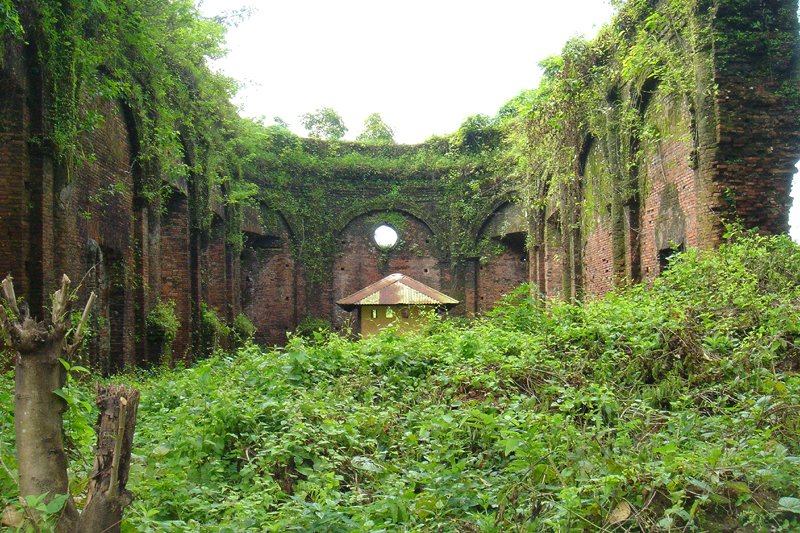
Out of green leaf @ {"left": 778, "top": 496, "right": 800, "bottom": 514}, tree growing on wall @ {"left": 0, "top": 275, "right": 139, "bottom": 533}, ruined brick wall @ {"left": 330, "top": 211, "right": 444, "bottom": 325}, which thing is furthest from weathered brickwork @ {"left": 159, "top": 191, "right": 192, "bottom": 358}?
green leaf @ {"left": 778, "top": 496, "right": 800, "bottom": 514}

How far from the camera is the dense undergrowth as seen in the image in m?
3.96

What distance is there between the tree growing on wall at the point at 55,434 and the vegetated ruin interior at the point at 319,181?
17.8 feet

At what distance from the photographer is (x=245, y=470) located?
480 centimetres

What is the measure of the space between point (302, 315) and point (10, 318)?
19.9 meters

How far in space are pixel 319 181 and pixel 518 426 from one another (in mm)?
19028

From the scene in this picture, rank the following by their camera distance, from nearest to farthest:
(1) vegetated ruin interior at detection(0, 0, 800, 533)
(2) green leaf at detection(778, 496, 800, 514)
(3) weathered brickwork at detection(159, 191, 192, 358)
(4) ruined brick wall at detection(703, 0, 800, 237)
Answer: (2) green leaf at detection(778, 496, 800, 514), (1) vegetated ruin interior at detection(0, 0, 800, 533), (4) ruined brick wall at detection(703, 0, 800, 237), (3) weathered brickwork at detection(159, 191, 192, 358)

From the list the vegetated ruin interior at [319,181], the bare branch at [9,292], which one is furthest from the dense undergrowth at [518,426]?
the vegetated ruin interior at [319,181]

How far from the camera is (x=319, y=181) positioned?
23547 millimetres

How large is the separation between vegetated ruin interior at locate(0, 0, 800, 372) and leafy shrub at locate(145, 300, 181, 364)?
73 millimetres

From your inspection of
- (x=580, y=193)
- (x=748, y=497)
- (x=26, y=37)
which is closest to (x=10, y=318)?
(x=748, y=497)

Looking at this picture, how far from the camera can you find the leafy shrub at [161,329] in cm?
1314

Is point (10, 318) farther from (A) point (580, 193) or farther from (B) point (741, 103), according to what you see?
(A) point (580, 193)

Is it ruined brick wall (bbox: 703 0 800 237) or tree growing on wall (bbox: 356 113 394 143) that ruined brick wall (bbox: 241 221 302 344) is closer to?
tree growing on wall (bbox: 356 113 394 143)

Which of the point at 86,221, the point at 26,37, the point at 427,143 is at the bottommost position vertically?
the point at 86,221
